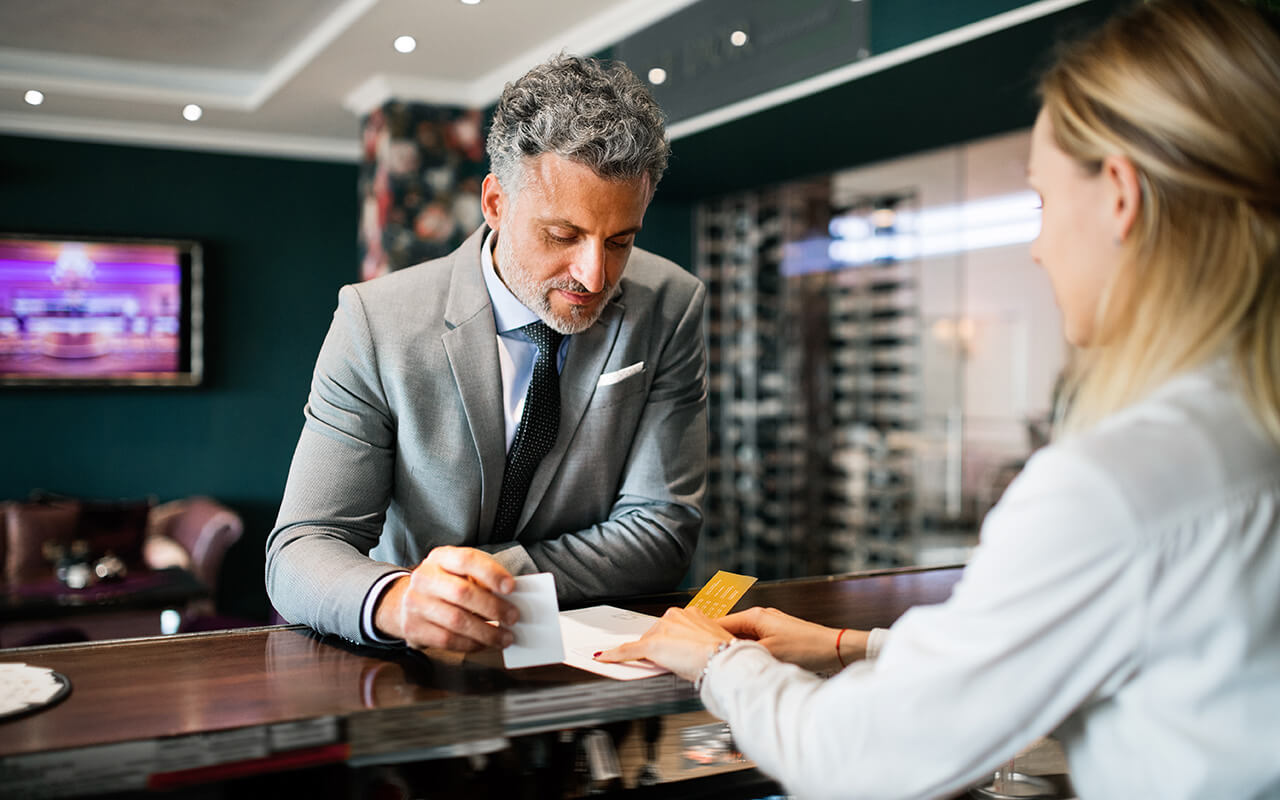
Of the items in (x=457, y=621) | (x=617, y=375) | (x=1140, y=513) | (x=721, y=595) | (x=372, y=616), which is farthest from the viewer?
(x=617, y=375)

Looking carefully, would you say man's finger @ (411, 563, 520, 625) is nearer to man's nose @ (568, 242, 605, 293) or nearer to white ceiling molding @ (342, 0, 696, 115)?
man's nose @ (568, 242, 605, 293)

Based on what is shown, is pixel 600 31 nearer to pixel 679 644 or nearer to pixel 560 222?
pixel 560 222

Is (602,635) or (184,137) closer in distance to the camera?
(602,635)

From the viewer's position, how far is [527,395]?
5.41 feet

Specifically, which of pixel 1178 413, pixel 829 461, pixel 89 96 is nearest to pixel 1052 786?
pixel 1178 413

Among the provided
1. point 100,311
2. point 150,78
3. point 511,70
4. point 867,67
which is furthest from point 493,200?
point 100,311

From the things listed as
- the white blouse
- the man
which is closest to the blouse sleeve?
the white blouse

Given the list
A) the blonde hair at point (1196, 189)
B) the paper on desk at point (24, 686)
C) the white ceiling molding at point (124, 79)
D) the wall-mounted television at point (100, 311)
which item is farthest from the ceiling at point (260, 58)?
the paper on desk at point (24, 686)

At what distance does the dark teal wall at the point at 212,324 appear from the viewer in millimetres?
6121

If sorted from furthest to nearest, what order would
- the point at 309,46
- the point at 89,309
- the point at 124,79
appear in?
1. the point at 89,309
2. the point at 124,79
3. the point at 309,46

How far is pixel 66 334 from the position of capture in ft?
19.9

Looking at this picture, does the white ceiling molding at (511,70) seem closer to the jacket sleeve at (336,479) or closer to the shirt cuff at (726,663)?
the jacket sleeve at (336,479)

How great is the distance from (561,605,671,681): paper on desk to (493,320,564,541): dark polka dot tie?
23cm

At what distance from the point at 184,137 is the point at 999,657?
21.9 feet
